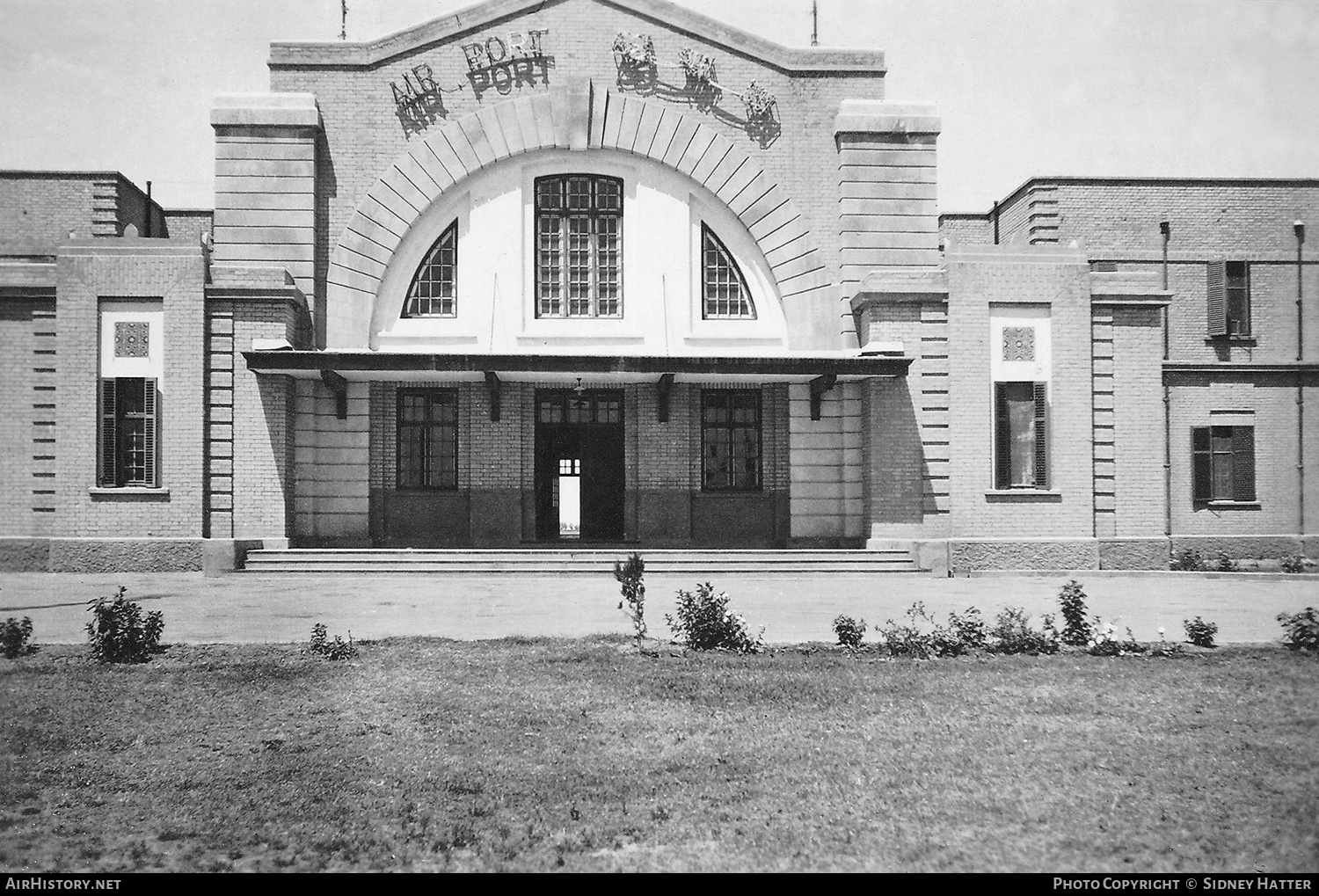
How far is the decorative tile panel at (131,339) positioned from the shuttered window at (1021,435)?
57.5 feet

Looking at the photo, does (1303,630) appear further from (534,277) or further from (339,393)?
(339,393)

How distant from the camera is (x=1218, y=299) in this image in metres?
23.9

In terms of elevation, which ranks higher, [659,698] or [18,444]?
[18,444]

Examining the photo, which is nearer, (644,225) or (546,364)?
(546,364)

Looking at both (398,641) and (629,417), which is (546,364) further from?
(398,641)

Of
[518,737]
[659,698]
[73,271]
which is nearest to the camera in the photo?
[518,737]

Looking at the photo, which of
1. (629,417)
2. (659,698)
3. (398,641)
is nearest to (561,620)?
(398,641)

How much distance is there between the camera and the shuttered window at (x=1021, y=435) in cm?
2014

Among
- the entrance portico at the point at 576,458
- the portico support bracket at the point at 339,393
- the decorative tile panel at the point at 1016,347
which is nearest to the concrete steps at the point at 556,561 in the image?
the entrance portico at the point at 576,458

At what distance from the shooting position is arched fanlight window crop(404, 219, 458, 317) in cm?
2219

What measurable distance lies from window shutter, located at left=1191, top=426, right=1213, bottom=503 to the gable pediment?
11723mm

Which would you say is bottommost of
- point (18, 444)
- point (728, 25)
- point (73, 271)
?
point (18, 444)

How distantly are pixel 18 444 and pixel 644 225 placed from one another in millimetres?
13812

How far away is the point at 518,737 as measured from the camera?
22.4ft
